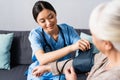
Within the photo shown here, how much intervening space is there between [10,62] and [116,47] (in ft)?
5.58

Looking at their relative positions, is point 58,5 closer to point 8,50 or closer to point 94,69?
point 8,50

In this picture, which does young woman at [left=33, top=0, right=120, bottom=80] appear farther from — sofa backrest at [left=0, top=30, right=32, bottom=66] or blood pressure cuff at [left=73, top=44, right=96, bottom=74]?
sofa backrest at [left=0, top=30, right=32, bottom=66]

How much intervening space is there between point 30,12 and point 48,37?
95cm

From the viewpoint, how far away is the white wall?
272 centimetres

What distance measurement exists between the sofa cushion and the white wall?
0.39 metres

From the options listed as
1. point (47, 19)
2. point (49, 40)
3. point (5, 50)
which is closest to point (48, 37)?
point (49, 40)

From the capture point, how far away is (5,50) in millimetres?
2449

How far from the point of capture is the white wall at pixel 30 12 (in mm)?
2719

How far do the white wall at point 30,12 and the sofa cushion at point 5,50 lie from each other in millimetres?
385

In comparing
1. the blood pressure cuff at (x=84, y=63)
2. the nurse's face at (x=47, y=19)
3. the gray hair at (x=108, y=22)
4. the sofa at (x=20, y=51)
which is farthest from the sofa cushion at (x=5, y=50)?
the gray hair at (x=108, y=22)

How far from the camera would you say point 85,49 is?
1.47 m

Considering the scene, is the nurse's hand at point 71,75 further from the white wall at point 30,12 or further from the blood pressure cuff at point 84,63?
the white wall at point 30,12

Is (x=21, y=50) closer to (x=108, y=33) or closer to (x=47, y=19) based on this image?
(x=47, y=19)

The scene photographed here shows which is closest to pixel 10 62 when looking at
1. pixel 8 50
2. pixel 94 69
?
pixel 8 50
